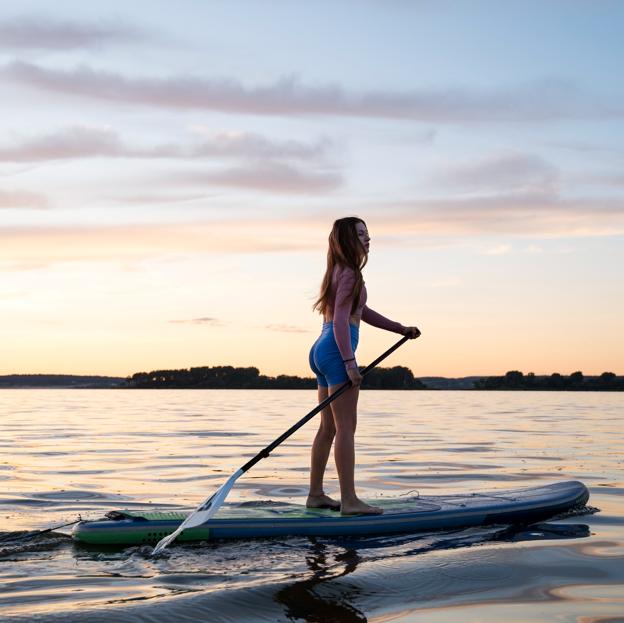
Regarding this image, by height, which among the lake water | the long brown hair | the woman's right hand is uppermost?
the long brown hair

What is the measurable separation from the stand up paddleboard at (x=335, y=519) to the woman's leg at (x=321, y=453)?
149mm

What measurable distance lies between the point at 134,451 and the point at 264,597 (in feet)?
31.1

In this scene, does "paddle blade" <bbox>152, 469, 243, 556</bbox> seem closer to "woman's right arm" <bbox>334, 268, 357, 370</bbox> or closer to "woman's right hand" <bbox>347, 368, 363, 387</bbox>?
"woman's right hand" <bbox>347, 368, 363, 387</bbox>

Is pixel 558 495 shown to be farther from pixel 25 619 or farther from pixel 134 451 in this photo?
pixel 134 451

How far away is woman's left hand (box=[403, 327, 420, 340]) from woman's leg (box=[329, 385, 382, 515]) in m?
0.69

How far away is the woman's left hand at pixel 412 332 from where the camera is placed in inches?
269

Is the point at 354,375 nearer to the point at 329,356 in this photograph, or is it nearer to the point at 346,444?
the point at 329,356

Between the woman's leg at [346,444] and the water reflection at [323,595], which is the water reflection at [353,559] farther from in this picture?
the woman's leg at [346,444]

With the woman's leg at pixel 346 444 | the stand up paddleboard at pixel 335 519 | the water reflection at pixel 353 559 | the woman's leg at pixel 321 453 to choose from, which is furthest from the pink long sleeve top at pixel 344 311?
the water reflection at pixel 353 559

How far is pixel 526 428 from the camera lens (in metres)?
19.9

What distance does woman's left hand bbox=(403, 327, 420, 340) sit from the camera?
22.4 ft

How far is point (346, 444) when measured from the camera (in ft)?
20.9

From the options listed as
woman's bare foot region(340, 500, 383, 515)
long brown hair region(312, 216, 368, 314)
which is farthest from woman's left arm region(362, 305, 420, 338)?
woman's bare foot region(340, 500, 383, 515)

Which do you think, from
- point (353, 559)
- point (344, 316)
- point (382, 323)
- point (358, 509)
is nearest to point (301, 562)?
point (353, 559)
